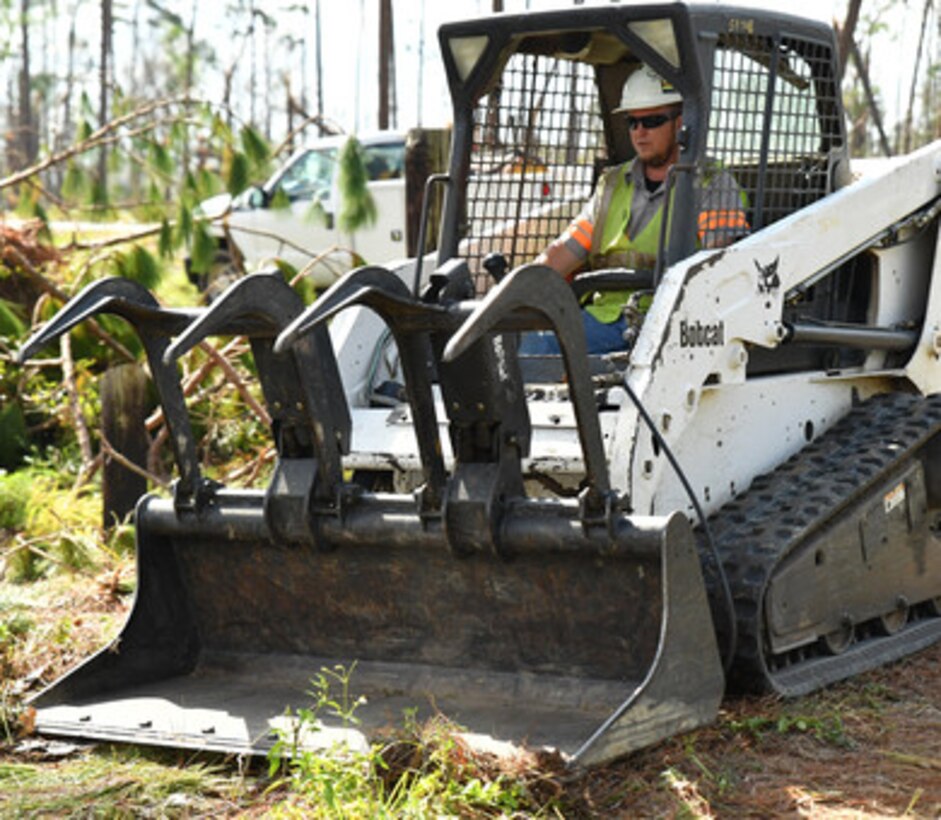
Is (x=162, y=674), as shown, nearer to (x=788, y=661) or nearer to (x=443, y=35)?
(x=788, y=661)

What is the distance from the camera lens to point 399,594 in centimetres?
534

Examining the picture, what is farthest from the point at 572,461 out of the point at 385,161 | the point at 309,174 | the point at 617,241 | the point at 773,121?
the point at 309,174

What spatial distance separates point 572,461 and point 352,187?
528 cm

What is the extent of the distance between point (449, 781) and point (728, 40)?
2.92 m

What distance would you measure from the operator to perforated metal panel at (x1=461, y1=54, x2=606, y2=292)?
297mm

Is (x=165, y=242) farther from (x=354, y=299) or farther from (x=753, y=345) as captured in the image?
(x=354, y=299)

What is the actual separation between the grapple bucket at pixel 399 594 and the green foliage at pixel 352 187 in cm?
496

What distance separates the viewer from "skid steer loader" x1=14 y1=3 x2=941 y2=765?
4.96 meters

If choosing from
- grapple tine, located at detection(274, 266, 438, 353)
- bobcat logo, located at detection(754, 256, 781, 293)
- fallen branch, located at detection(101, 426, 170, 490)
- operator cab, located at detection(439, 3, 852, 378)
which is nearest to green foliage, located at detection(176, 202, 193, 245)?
fallen branch, located at detection(101, 426, 170, 490)

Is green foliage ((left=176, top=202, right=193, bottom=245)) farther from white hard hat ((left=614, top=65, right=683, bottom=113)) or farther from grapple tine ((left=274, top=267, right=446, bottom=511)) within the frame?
grapple tine ((left=274, top=267, right=446, bottom=511))

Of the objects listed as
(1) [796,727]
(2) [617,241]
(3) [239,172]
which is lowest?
(1) [796,727]

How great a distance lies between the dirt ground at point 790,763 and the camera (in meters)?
4.46

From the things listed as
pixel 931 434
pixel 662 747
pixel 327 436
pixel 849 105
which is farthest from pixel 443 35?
pixel 849 105

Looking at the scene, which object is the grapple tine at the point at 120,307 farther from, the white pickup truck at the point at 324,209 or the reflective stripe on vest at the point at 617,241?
the white pickup truck at the point at 324,209
